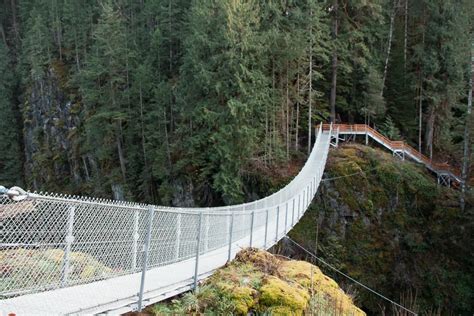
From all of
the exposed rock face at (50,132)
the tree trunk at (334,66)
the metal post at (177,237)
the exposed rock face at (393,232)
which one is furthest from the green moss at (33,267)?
the exposed rock face at (50,132)

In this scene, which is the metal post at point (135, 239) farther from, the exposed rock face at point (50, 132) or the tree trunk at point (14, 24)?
the tree trunk at point (14, 24)

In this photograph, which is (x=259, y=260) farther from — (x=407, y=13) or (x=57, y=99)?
(x=57, y=99)

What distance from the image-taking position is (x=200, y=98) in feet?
63.8

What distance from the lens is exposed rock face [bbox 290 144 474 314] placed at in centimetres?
1700

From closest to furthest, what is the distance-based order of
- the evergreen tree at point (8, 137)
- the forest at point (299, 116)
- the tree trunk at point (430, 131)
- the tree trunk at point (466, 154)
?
the forest at point (299, 116) → the tree trunk at point (466, 154) → the tree trunk at point (430, 131) → the evergreen tree at point (8, 137)

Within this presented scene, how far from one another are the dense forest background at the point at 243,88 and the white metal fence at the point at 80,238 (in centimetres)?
1223

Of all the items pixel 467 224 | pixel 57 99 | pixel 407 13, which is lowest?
pixel 467 224

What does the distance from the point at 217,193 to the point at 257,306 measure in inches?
570

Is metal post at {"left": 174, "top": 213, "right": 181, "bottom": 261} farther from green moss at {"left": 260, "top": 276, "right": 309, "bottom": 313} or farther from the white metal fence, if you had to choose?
green moss at {"left": 260, "top": 276, "right": 309, "bottom": 313}

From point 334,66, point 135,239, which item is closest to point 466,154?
point 334,66

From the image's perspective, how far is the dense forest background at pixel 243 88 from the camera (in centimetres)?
1881

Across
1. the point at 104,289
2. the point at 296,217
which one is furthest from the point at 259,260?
the point at 296,217

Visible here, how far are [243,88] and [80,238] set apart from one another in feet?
47.6

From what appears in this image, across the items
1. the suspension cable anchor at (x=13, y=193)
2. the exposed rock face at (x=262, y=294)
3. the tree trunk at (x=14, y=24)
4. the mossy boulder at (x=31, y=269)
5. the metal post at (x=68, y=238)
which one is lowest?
the exposed rock face at (x=262, y=294)
